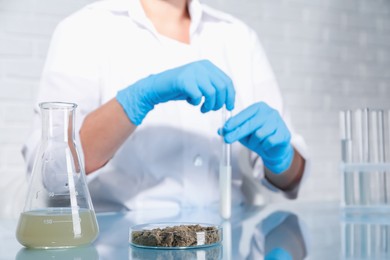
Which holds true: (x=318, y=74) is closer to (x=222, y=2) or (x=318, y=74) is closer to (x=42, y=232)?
(x=222, y=2)

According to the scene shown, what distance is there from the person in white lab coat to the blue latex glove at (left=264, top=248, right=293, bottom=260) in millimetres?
561

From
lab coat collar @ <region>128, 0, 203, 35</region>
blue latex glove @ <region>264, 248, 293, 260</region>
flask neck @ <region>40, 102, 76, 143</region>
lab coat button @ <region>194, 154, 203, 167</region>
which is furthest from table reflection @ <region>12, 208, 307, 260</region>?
lab coat collar @ <region>128, 0, 203, 35</region>

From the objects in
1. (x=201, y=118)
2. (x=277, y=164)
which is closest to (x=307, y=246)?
(x=277, y=164)

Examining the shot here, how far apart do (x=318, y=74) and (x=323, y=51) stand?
0.41 ft

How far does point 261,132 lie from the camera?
1353mm

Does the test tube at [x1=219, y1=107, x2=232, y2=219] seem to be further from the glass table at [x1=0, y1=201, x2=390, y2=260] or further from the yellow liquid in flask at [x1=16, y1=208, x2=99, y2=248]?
the yellow liquid in flask at [x1=16, y1=208, x2=99, y2=248]

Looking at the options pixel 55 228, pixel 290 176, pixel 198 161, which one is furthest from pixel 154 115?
pixel 55 228

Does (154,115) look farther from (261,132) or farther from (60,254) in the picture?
(60,254)

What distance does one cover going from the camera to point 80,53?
157 cm

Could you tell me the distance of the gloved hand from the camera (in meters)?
1.29

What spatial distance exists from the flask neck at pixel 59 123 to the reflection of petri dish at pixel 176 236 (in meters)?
0.18

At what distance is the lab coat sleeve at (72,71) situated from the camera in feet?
4.97

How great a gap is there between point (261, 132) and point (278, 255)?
613mm

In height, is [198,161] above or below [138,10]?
below
